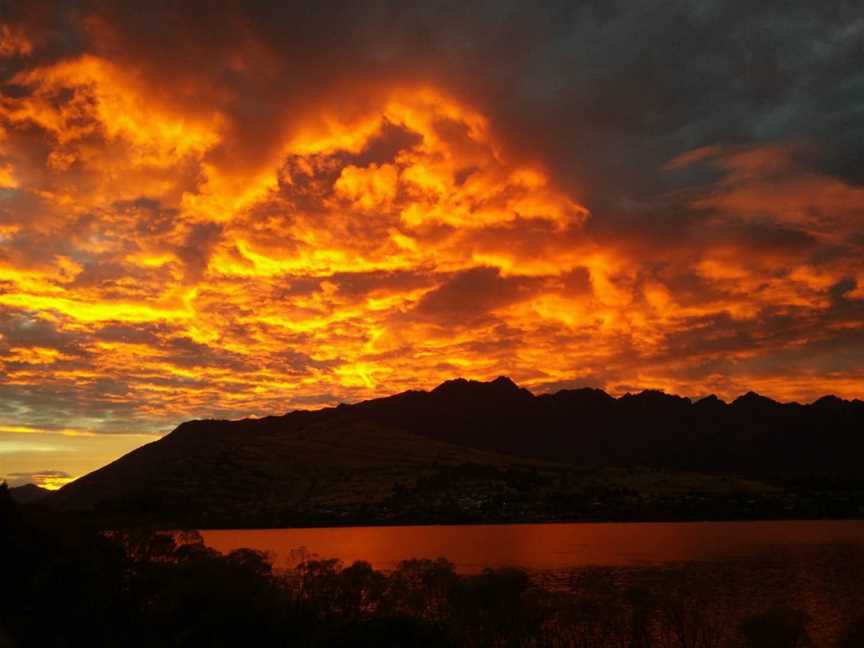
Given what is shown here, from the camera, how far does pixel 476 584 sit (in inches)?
2835

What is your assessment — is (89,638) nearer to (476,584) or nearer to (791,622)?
(476,584)

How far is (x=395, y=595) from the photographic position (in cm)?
7625

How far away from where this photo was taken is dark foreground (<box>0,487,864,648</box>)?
60719mm

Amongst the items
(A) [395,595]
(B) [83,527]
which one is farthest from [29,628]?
(A) [395,595]

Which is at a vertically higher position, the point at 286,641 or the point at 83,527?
the point at 83,527

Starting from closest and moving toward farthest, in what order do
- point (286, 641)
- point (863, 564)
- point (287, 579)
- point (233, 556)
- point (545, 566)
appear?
point (286, 641) → point (233, 556) → point (287, 579) → point (863, 564) → point (545, 566)

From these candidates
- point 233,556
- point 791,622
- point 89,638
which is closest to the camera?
point 791,622

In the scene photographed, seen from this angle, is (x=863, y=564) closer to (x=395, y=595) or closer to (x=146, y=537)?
(x=395, y=595)

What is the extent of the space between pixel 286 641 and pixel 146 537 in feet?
111

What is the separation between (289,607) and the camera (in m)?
67.8

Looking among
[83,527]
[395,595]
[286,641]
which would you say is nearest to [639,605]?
[395,595]

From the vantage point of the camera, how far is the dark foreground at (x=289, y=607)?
199 ft

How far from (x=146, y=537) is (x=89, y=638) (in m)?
19.3

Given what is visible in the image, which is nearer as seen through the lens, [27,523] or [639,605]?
[639,605]
